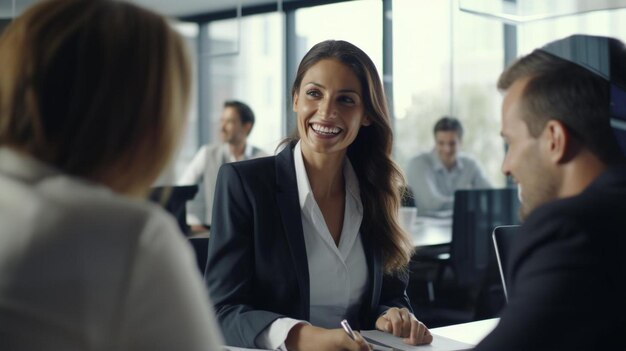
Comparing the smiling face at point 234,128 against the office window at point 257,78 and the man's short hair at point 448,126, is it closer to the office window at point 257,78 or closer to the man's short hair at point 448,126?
the office window at point 257,78

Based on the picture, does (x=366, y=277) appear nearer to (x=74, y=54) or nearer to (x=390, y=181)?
(x=390, y=181)

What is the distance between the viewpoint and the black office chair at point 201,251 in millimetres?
2311

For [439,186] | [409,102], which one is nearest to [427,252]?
[439,186]

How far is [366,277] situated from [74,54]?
1485mm

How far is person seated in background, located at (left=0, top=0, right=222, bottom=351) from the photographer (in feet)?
2.70

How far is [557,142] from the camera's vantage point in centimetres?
131

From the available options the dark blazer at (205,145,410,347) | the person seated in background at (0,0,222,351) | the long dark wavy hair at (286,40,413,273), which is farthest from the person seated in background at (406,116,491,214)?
the person seated in background at (0,0,222,351)

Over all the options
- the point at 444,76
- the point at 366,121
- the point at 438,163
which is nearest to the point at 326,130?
the point at 366,121

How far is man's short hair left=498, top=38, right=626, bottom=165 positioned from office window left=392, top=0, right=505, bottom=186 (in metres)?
5.71

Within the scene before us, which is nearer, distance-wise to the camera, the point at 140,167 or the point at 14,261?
the point at 14,261

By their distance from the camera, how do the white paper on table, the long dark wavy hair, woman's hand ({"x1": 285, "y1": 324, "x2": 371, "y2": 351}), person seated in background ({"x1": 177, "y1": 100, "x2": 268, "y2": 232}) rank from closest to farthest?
woman's hand ({"x1": 285, "y1": 324, "x2": 371, "y2": 351}), the white paper on table, the long dark wavy hair, person seated in background ({"x1": 177, "y1": 100, "x2": 268, "y2": 232})

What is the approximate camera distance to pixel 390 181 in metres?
2.42

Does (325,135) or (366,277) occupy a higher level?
(325,135)

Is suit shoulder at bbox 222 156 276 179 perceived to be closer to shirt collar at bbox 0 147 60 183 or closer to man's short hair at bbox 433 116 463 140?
shirt collar at bbox 0 147 60 183
